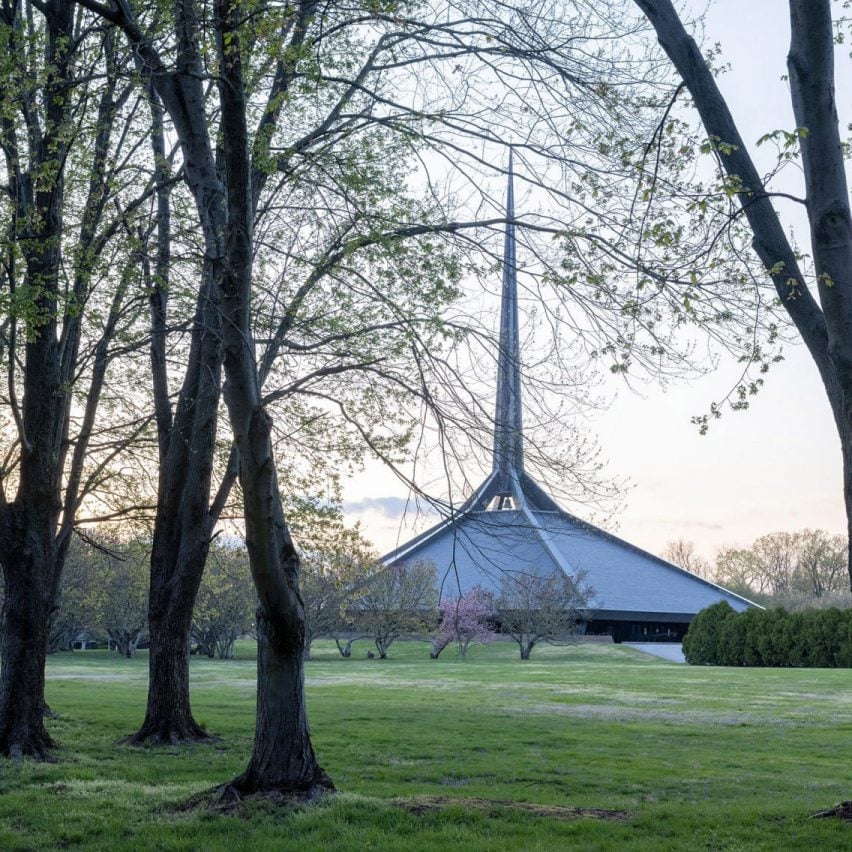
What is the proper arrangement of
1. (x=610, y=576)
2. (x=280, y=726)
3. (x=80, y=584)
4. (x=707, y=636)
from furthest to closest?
1. (x=610, y=576)
2. (x=80, y=584)
3. (x=707, y=636)
4. (x=280, y=726)

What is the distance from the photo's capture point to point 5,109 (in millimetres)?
7832

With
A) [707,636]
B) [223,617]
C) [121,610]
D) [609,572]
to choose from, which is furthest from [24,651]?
[609,572]

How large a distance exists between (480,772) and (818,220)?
19.7ft

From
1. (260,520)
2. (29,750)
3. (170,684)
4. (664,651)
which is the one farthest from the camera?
(664,651)

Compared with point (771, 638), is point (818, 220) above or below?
above

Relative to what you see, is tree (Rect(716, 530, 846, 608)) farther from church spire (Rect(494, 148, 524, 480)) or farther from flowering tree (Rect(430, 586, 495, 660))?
church spire (Rect(494, 148, 524, 480))

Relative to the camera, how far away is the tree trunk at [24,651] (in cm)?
1009

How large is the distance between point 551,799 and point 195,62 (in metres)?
6.20

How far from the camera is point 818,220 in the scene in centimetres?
609

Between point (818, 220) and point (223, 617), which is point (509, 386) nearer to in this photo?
point (818, 220)

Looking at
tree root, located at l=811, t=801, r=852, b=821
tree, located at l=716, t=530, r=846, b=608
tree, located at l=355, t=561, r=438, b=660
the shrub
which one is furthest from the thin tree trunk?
tree, located at l=716, t=530, r=846, b=608

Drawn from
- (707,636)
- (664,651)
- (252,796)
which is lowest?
(664,651)

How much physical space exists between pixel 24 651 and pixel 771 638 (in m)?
26.6

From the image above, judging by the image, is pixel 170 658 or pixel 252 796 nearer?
pixel 252 796
